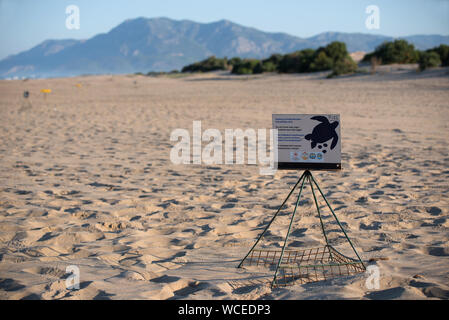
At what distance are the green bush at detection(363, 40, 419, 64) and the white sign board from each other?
32131 millimetres

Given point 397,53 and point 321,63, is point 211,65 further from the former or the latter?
point 397,53

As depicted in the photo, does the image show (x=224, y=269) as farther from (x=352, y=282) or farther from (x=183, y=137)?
(x=183, y=137)

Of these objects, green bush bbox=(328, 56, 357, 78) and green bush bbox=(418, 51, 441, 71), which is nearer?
green bush bbox=(418, 51, 441, 71)

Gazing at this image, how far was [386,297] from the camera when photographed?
272 cm

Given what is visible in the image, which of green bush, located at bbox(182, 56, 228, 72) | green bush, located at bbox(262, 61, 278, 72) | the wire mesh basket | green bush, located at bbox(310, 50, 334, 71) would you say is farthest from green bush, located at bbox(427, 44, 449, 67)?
green bush, located at bbox(182, 56, 228, 72)

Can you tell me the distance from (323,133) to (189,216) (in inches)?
84.8

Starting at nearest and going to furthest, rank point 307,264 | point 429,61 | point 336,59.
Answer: point 307,264 < point 429,61 < point 336,59

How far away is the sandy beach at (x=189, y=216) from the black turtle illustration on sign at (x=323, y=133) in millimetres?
1075

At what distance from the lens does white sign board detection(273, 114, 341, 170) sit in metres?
3.02

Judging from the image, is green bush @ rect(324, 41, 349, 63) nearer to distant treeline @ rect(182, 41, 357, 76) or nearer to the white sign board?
distant treeline @ rect(182, 41, 357, 76)

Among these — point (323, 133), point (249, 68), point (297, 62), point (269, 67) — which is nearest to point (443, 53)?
point (297, 62)

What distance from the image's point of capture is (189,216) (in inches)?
182

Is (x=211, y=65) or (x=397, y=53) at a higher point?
(x=211, y=65)
